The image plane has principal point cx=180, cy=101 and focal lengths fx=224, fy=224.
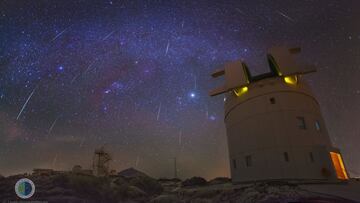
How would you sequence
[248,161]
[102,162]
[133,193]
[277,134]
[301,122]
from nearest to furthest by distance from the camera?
[133,193] < [277,134] < [301,122] < [248,161] < [102,162]

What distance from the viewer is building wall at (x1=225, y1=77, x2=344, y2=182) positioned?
55.6ft

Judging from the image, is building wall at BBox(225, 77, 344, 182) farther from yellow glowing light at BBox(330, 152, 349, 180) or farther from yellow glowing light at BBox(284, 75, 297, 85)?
yellow glowing light at BBox(330, 152, 349, 180)

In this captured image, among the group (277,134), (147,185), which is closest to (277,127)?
(277,134)

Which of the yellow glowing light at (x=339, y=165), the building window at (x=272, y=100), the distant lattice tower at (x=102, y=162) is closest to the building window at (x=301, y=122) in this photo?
the building window at (x=272, y=100)

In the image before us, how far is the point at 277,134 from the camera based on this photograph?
709 inches

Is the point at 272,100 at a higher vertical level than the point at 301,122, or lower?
higher

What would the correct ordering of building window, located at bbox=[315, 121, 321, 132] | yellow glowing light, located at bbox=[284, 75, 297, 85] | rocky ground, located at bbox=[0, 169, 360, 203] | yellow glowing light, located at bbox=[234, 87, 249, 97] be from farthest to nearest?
yellow glowing light, located at bbox=[234, 87, 249, 97] → yellow glowing light, located at bbox=[284, 75, 297, 85] → building window, located at bbox=[315, 121, 321, 132] → rocky ground, located at bbox=[0, 169, 360, 203]

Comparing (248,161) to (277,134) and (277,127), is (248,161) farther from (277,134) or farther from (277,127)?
(277,127)

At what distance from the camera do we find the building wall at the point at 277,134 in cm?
1695

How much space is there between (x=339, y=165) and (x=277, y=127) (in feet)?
18.6

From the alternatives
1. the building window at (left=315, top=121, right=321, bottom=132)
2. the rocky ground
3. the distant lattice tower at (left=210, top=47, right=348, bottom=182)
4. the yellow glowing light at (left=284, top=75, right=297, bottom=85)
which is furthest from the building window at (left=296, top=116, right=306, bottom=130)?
the rocky ground

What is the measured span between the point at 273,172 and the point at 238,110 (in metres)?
6.25

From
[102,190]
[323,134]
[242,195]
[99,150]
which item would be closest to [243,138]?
[323,134]

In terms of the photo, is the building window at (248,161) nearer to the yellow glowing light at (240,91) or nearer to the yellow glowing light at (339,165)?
the yellow glowing light at (240,91)
